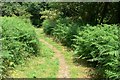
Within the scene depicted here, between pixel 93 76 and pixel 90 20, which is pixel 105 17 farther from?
pixel 93 76

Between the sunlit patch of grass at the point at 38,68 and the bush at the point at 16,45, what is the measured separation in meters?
0.30

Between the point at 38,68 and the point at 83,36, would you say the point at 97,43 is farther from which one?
the point at 38,68

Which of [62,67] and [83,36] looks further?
[83,36]

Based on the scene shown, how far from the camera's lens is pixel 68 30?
1553 cm

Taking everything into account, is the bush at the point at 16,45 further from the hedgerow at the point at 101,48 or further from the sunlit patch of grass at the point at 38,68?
the hedgerow at the point at 101,48

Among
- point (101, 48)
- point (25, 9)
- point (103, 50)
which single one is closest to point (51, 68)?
point (101, 48)

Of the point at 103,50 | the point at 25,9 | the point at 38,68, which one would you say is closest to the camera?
the point at 103,50

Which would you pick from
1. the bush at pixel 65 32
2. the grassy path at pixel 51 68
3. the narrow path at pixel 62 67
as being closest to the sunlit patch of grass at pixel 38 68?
the grassy path at pixel 51 68

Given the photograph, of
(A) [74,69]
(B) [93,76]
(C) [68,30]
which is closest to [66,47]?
(C) [68,30]

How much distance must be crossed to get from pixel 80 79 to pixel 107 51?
61.6 inches

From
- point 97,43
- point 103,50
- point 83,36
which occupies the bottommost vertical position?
point 83,36

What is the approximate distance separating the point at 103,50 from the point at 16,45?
367 cm

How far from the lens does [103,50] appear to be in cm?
871

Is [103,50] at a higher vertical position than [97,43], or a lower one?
higher
